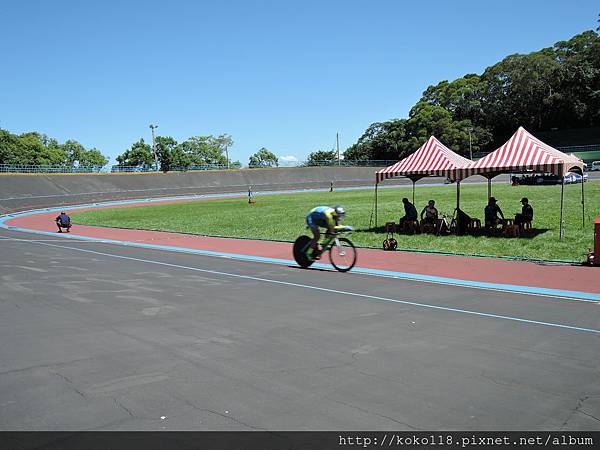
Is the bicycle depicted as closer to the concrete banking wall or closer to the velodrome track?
the velodrome track

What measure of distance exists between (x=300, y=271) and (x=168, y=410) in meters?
9.80

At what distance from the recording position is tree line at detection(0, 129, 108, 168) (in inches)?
3912

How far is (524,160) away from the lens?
58.0 ft

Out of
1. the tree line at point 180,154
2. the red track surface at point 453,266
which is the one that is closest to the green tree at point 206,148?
the tree line at point 180,154

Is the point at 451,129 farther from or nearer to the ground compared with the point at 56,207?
farther from the ground

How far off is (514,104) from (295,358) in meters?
103

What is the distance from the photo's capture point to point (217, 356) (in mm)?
6895

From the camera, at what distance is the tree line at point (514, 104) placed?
91.4 m

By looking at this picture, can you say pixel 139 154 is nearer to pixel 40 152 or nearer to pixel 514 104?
pixel 40 152

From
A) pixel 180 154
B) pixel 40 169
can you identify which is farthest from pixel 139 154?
pixel 40 169

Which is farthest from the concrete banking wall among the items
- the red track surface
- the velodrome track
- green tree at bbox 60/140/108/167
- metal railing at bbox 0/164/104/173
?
green tree at bbox 60/140/108/167

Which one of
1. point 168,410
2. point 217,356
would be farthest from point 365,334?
point 168,410
